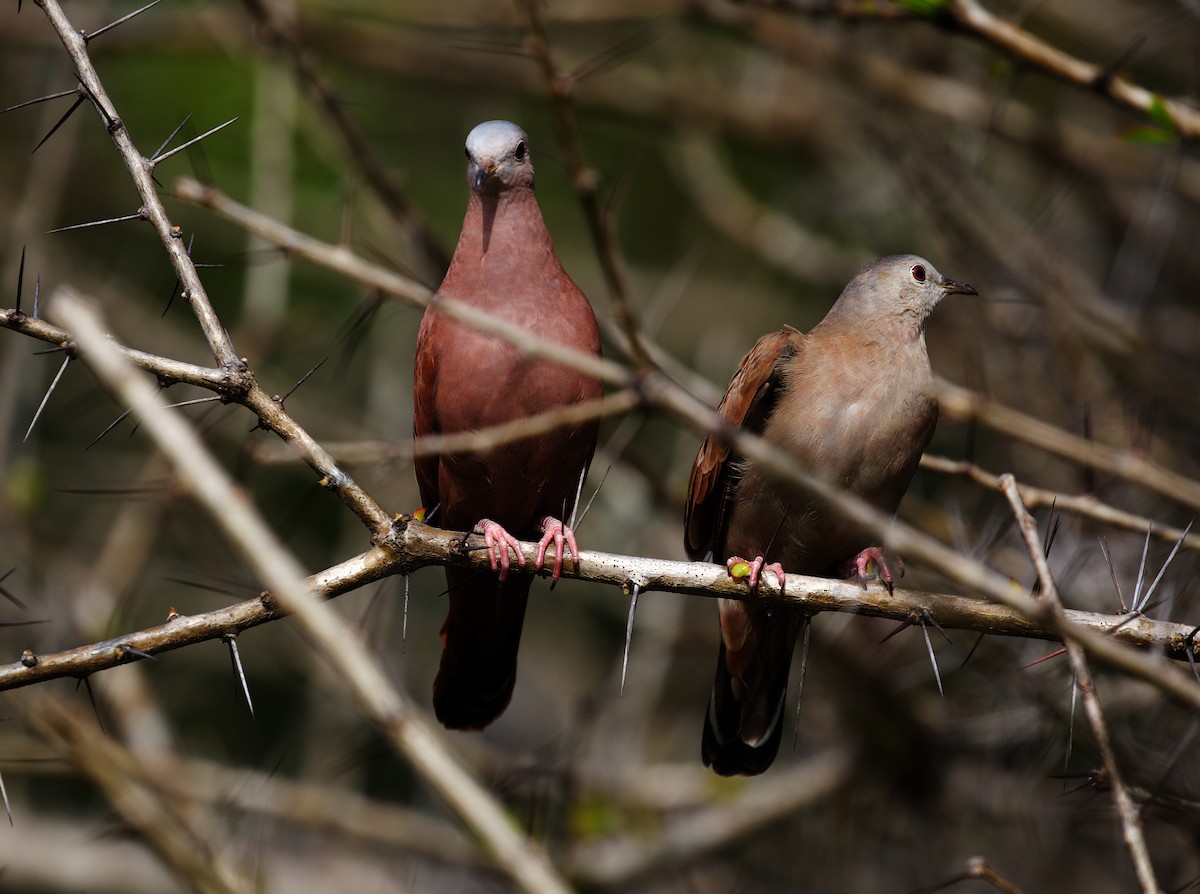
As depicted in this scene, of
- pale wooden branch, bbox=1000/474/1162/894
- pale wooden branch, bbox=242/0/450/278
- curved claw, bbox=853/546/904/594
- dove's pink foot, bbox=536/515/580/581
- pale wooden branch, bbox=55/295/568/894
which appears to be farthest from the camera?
pale wooden branch, bbox=242/0/450/278

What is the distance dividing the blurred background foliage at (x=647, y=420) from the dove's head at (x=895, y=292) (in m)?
0.34

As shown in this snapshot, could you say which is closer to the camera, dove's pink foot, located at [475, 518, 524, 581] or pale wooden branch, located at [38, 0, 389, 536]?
pale wooden branch, located at [38, 0, 389, 536]

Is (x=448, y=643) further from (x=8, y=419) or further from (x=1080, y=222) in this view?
(x=1080, y=222)

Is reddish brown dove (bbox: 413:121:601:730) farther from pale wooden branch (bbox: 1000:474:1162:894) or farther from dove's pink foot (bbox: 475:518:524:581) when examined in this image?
pale wooden branch (bbox: 1000:474:1162:894)

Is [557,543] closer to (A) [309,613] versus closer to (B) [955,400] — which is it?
(B) [955,400]

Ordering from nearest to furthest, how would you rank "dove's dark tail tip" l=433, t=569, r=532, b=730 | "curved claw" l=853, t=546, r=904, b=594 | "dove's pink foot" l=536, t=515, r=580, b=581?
"dove's pink foot" l=536, t=515, r=580, b=581 < "curved claw" l=853, t=546, r=904, b=594 < "dove's dark tail tip" l=433, t=569, r=532, b=730

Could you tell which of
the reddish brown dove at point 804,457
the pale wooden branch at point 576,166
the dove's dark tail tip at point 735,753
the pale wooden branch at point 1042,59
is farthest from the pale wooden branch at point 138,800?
the pale wooden branch at point 1042,59

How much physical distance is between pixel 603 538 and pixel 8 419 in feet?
12.4

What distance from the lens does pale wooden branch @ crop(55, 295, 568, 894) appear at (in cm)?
151

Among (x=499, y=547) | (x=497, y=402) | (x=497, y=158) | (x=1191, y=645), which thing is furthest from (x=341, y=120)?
(x=1191, y=645)

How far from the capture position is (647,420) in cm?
409

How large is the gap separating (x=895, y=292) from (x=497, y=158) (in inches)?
60.8

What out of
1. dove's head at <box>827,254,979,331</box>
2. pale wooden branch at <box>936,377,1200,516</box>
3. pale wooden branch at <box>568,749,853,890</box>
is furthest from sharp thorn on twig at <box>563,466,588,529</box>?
pale wooden branch at <box>568,749,853,890</box>

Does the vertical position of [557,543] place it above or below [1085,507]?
below
